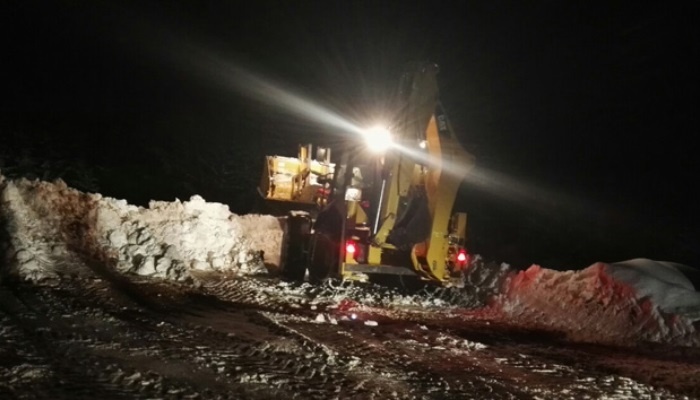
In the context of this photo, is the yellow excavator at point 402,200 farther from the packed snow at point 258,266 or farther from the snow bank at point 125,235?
the snow bank at point 125,235

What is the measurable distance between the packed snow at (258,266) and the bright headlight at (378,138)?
2841 mm

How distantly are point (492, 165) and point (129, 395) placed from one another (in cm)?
3657

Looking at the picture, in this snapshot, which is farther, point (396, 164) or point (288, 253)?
point (288, 253)

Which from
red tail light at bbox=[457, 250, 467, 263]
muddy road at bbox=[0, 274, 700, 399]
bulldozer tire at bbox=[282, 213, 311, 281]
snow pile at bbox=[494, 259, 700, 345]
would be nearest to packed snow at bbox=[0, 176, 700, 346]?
snow pile at bbox=[494, 259, 700, 345]

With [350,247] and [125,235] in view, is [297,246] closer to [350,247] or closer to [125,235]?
[350,247]

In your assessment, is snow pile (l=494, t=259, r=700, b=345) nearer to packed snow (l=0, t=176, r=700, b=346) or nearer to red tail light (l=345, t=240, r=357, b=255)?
packed snow (l=0, t=176, r=700, b=346)

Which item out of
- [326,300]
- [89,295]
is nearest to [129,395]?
[89,295]

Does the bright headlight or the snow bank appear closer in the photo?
the bright headlight

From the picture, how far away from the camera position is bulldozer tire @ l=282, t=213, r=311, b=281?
1438cm

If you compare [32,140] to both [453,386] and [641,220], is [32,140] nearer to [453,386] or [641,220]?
[641,220]

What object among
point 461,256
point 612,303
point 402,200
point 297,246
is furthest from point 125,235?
point 612,303

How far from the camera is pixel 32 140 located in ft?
119

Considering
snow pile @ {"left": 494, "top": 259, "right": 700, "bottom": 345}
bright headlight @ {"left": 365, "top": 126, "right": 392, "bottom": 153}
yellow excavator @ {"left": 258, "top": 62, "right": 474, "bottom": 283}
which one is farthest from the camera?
bright headlight @ {"left": 365, "top": 126, "right": 392, "bottom": 153}

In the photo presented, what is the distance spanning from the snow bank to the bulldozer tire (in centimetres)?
90
